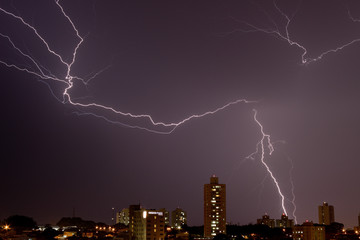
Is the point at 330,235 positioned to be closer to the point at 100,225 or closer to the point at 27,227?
the point at 100,225

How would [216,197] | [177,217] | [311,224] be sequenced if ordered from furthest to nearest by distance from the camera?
[177,217], [216,197], [311,224]

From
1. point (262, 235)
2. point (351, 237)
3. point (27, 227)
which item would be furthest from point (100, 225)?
point (351, 237)

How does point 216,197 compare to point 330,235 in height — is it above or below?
above

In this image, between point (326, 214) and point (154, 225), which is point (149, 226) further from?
point (326, 214)

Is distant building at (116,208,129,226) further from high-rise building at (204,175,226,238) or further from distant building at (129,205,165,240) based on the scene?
distant building at (129,205,165,240)

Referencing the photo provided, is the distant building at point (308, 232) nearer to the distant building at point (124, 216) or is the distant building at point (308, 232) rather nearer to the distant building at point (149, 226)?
the distant building at point (149, 226)

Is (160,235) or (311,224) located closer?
(160,235)

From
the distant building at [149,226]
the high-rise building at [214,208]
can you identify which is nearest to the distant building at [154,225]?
the distant building at [149,226]
